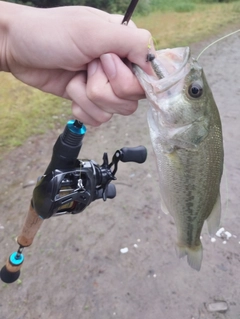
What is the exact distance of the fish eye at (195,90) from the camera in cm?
146

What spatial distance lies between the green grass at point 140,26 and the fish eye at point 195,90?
3.19 m

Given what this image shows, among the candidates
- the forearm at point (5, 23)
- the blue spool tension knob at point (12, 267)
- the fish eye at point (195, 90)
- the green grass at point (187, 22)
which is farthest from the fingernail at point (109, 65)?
the green grass at point (187, 22)

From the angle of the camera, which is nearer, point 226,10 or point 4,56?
point 4,56

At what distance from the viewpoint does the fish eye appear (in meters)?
1.46

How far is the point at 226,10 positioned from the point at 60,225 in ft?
27.7

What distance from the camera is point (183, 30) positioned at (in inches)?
322

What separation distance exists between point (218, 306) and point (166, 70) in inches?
79.7

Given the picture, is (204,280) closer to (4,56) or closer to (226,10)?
(4,56)

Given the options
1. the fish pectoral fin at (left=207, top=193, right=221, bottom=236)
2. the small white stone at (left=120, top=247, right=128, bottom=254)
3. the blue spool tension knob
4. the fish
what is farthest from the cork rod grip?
the small white stone at (left=120, top=247, right=128, bottom=254)

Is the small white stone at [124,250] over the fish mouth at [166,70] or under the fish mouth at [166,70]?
under

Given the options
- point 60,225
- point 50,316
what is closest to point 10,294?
point 50,316

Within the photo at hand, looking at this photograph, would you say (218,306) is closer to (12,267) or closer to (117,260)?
(117,260)

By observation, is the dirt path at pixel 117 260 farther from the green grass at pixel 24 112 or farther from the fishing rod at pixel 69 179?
the fishing rod at pixel 69 179

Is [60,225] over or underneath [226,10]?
over
